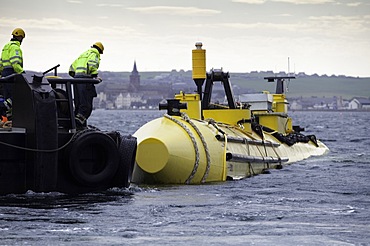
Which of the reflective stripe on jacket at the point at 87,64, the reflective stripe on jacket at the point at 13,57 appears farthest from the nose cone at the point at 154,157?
the reflective stripe on jacket at the point at 13,57

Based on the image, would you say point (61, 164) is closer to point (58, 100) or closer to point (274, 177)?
point (58, 100)

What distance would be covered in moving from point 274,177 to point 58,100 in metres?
8.61

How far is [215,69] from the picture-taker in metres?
29.7

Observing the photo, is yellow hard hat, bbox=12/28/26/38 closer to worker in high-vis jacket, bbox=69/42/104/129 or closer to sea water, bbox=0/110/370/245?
worker in high-vis jacket, bbox=69/42/104/129

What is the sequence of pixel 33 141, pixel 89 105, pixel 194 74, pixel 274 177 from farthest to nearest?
1. pixel 194 74
2. pixel 274 177
3. pixel 89 105
4. pixel 33 141

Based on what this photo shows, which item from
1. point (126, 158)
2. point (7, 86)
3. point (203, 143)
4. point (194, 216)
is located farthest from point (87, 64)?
point (194, 216)

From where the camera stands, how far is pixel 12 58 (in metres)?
20.0

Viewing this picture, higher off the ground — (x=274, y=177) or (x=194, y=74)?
(x=194, y=74)

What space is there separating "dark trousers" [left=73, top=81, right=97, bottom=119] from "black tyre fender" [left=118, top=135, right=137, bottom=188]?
1301 millimetres

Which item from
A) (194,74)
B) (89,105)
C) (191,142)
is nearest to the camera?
(89,105)

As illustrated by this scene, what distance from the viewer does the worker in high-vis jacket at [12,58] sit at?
65.7 feet

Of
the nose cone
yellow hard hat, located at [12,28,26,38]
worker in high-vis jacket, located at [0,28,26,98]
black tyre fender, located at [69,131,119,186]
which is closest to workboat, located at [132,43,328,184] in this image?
the nose cone

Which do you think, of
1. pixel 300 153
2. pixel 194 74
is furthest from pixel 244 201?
pixel 300 153

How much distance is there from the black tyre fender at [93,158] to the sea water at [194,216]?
0.36 meters
